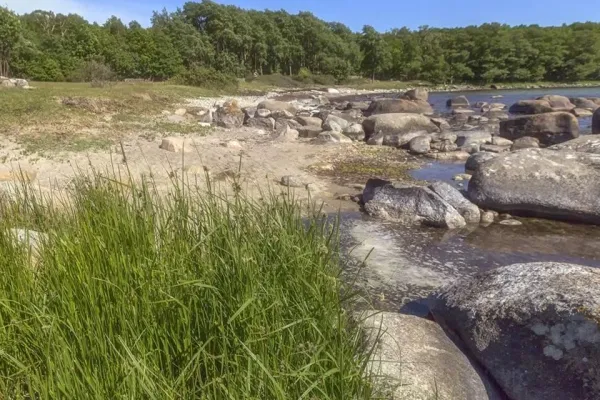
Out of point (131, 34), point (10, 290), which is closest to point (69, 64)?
point (131, 34)

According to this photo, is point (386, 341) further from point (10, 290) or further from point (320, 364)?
point (10, 290)

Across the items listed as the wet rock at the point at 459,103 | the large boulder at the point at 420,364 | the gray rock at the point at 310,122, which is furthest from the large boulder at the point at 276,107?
the large boulder at the point at 420,364

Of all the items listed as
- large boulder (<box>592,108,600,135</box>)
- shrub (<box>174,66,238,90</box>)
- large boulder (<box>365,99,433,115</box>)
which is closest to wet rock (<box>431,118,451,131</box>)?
large boulder (<box>365,99,433,115</box>)

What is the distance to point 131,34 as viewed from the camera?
57594mm

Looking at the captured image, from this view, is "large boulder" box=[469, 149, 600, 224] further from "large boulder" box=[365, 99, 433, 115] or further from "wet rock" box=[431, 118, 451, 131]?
"large boulder" box=[365, 99, 433, 115]

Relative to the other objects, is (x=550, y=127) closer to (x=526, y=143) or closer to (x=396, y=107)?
(x=526, y=143)

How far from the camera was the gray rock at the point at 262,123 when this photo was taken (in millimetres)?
20203

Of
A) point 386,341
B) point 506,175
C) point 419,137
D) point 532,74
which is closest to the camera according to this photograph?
point 386,341

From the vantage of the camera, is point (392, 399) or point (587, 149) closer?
point (392, 399)

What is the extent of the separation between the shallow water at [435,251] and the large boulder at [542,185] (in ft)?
0.90

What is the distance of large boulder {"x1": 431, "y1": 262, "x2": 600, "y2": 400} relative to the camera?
10.6 feet

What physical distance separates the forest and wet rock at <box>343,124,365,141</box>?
26834 millimetres

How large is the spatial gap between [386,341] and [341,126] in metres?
17.9

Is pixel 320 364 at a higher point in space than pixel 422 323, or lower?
higher
